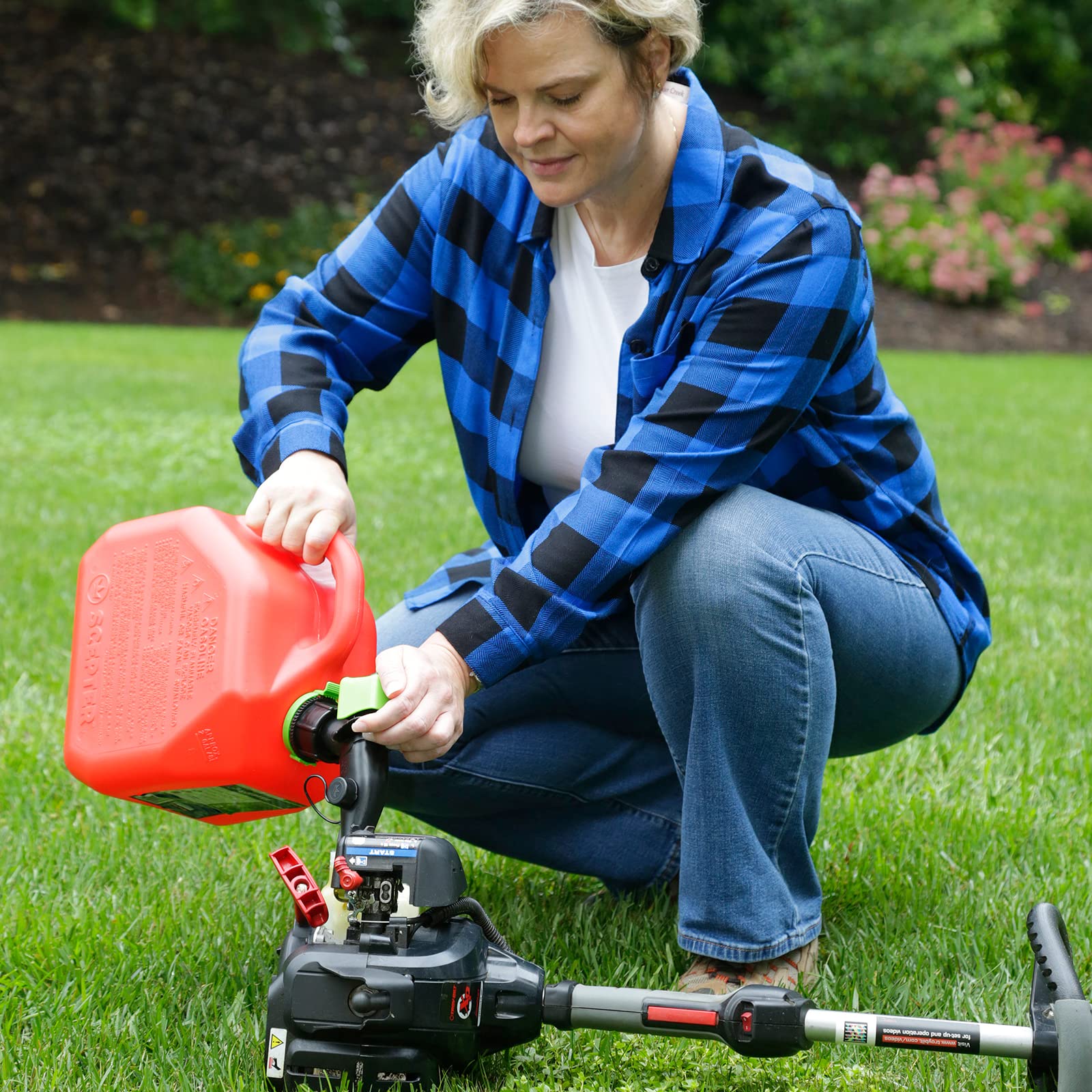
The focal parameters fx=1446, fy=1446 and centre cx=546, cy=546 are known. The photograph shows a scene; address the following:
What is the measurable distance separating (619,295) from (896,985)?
40.0 inches

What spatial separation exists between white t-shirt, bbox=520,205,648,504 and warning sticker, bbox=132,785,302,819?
0.65 metres

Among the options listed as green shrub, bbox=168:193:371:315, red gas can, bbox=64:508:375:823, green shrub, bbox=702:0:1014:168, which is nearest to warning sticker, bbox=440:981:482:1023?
red gas can, bbox=64:508:375:823

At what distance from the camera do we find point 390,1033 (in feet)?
4.97

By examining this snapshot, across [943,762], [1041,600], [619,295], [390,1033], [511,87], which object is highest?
[511,87]

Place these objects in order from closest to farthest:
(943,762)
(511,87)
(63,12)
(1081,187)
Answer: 1. (511,87)
2. (943,762)
3. (1081,187)
4. (63,12)

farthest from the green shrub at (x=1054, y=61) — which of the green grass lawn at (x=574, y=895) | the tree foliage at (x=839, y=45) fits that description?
the green grass lawn at (x=574, y=895)

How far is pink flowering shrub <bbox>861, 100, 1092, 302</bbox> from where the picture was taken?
1377 cm

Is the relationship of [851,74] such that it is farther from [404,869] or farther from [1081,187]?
[404,869]

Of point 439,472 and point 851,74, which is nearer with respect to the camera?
point 439,472

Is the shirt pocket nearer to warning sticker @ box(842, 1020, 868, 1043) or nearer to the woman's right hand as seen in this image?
the woman's right hand

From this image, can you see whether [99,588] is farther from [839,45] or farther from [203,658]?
[839,45]

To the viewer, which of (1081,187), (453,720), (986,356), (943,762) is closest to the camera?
(453,720)

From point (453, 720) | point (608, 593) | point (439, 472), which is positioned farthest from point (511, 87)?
point (439, 472)

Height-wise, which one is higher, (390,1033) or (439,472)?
(390,1033)
